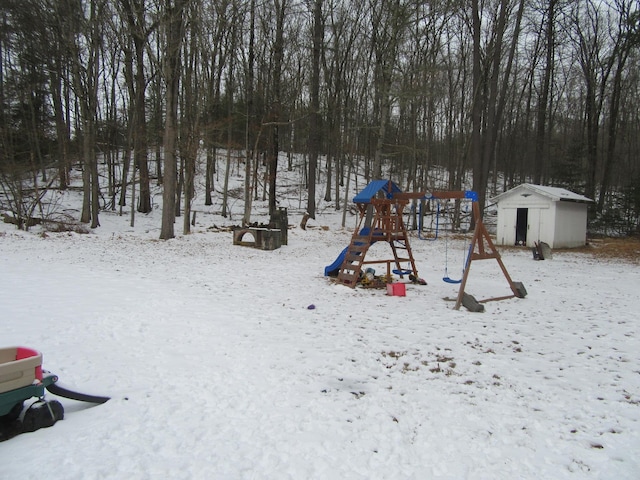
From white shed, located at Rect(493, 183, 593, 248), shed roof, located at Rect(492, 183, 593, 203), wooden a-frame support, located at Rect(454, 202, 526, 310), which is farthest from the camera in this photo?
white shed, located at Rect(493, 183, 593, 248)

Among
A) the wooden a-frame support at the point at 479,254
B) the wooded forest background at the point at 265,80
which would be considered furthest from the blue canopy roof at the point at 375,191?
the wooded forest background at the point at 265,80

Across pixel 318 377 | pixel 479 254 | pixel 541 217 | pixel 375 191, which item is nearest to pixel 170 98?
pixel 375 191

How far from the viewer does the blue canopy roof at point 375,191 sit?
990 centimetres

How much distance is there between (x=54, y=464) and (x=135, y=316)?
12.5 feet

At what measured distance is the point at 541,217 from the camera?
18609mm

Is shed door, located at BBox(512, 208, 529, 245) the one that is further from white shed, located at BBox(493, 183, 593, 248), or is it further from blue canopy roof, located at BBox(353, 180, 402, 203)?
blue canopy roof, located at BBox(353, 180, 402, 203)

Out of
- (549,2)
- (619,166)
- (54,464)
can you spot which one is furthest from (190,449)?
(619,166)

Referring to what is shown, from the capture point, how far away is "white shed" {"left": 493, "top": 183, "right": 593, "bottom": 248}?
18.3 metres

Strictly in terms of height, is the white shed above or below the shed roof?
below

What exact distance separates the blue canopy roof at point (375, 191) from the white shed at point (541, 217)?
11.2 meters

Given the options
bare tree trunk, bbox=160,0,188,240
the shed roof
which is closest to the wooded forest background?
bare tree trunk, bbox=160,0,188,240

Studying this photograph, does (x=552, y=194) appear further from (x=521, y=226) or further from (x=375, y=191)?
(x=375, y=191)

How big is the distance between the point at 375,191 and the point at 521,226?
12.9 metres

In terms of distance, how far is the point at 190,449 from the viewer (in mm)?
3377
